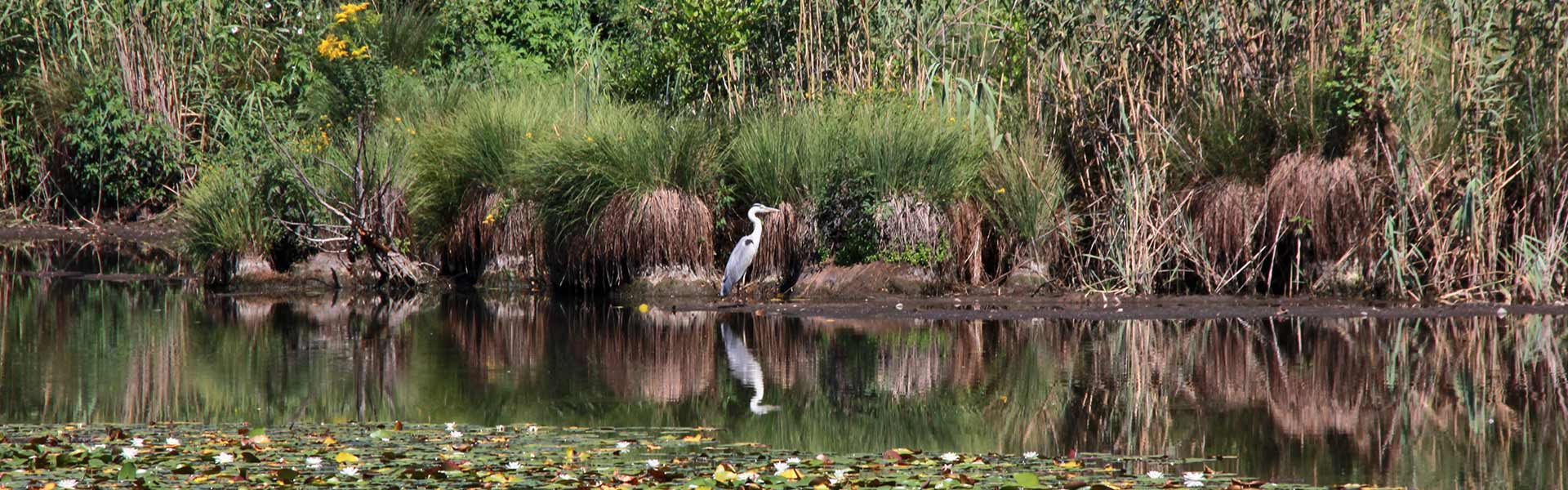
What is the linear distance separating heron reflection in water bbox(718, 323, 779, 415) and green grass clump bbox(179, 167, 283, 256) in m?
5.09

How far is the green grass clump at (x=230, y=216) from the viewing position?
617 inches

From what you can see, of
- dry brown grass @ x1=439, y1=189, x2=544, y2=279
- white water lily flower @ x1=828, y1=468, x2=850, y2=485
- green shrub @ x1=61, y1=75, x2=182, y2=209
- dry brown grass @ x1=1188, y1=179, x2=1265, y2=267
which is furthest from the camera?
green shrub @ x1=61, y1=75, x2=182, y2=209

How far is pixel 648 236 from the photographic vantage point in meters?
14.8

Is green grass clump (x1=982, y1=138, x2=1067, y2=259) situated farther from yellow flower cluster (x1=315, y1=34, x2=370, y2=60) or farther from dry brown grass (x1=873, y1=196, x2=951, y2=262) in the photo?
yellow flower cluster (x1=315, y1=34, x2=370, y2=60)

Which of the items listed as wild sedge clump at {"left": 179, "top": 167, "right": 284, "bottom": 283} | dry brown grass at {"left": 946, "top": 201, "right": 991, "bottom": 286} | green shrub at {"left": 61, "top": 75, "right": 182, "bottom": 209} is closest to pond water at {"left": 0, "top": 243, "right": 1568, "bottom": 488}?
wild sedge clump at {"left": 179, "top": 167, "right": 284, "bottom": 283}

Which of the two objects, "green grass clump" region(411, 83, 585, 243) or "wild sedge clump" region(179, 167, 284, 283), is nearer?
"green grass clump" region(411, 83, 585, 243)

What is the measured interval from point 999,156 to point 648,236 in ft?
9.55

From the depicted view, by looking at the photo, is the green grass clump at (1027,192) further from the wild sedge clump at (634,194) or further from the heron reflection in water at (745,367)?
the heron reflection in water at (745,367)

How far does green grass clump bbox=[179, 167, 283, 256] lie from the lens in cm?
1567

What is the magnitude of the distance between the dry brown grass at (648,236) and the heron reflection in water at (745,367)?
6.86 ft

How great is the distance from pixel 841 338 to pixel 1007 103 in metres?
3.66

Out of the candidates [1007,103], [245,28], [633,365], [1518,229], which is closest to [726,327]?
[633,365]

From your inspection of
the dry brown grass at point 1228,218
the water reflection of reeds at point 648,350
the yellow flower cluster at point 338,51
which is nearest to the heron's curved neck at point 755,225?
the water reflection of reeds at point 648,350

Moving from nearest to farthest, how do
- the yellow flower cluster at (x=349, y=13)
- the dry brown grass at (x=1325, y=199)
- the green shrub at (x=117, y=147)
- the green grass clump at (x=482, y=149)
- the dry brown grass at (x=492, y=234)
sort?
1. the dry brown grass at (x=1325, y=199)
2. the green grass clump at (x=482, y=149)
3. the dry brown grass at (x=492, y=234)
4. the yellow flower cluster at (x=349, y=13)
5. the green shrub at (x=117, y=147)
